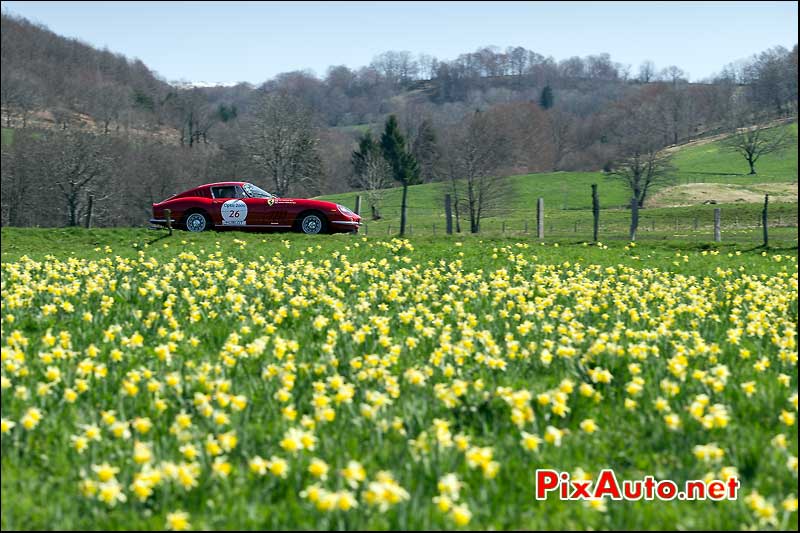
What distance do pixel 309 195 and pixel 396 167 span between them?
31984 millimetres

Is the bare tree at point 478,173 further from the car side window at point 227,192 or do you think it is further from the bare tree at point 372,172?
the car side window at point 227,192

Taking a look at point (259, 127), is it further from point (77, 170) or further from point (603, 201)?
point (603, 201)

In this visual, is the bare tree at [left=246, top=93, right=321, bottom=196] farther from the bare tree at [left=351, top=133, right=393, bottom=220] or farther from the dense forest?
the bare tree at [left=351, top=133, right=393, bottom=220]

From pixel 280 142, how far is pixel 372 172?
19436 millimetres

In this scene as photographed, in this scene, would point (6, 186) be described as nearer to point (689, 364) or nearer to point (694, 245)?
point (694, 245)

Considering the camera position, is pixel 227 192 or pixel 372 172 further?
pixel 372 172

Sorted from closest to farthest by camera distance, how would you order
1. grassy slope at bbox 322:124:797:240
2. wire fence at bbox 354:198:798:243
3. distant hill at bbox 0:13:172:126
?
wire fence at bbox 354:198:798:243
grassy slope at bbox 322:124:797:240
distant hill at bbox 0:13:172:126

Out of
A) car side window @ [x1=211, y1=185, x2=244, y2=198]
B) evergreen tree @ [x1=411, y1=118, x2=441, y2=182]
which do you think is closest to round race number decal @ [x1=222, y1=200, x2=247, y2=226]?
car side window @ [x1=211, y1=185, x2=244, y2=198]

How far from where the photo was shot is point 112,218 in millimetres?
74750

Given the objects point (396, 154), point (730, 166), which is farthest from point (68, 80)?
point (730, 166)

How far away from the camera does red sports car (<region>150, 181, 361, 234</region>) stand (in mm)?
23922

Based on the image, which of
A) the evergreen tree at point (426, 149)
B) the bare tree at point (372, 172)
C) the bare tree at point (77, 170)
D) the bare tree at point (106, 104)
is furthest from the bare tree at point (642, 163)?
the bare tree at point (106, 104)

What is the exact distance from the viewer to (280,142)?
67188 millimetres

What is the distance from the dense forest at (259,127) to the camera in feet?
228
